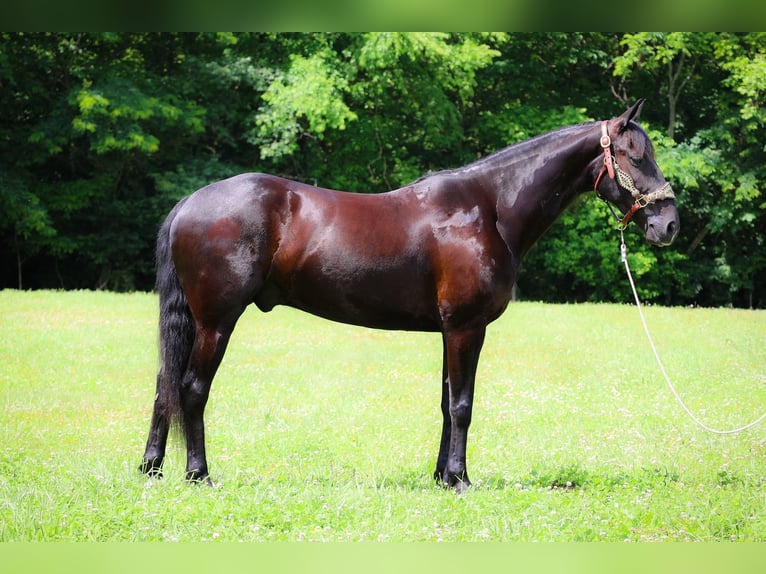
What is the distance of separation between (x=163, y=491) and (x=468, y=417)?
214 cm

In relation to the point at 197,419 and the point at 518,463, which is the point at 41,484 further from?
the point at 518,463

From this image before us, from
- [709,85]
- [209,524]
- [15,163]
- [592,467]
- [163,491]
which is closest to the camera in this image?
[209,524]

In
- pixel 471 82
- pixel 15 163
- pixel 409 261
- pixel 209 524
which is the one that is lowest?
pixel 209 524

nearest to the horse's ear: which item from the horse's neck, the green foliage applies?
the horse's neck

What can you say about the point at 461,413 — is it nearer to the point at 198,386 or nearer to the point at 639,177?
the point at 198,386

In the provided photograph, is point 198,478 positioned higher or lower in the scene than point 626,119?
lower

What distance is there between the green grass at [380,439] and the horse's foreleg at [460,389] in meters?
0.19

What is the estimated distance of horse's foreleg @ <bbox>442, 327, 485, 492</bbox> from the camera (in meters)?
5.58

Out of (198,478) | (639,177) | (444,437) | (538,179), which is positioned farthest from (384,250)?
(198,478)

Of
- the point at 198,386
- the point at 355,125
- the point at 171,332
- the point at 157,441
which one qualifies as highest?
the point at 355,125

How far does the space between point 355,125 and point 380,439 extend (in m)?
18.2

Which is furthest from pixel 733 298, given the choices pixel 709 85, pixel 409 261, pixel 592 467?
pixel 409 261

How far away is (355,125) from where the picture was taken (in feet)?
80.6

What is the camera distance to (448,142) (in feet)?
76.4
